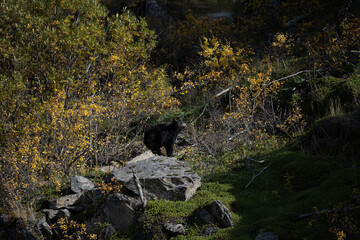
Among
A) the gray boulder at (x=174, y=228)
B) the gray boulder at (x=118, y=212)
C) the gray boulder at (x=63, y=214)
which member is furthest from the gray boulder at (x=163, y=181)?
the gray boulder at (x=63, y=214)

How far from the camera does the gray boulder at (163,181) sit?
22.6 feet

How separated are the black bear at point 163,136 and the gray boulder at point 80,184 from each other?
7.51 feet

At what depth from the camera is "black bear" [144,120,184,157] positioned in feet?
31.1

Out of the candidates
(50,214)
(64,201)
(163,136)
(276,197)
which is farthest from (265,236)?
(163,136)

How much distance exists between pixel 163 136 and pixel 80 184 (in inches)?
108

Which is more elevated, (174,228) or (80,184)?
(80,184)

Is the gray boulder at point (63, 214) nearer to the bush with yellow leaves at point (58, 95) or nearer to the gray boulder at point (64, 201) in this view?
the gray boulder at point (64, 201)

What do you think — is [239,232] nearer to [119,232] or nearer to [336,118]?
[119,232]

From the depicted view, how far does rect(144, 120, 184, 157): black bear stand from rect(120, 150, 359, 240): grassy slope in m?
2.05

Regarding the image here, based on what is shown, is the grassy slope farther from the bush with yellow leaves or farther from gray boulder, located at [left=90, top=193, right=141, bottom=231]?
the bush with yellow leaves

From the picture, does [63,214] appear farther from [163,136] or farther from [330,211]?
[330,211]

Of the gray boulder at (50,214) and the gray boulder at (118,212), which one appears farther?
the gray boulder at (50,214)

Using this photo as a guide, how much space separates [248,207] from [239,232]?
113 centimetres

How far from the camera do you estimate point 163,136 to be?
9656mm
